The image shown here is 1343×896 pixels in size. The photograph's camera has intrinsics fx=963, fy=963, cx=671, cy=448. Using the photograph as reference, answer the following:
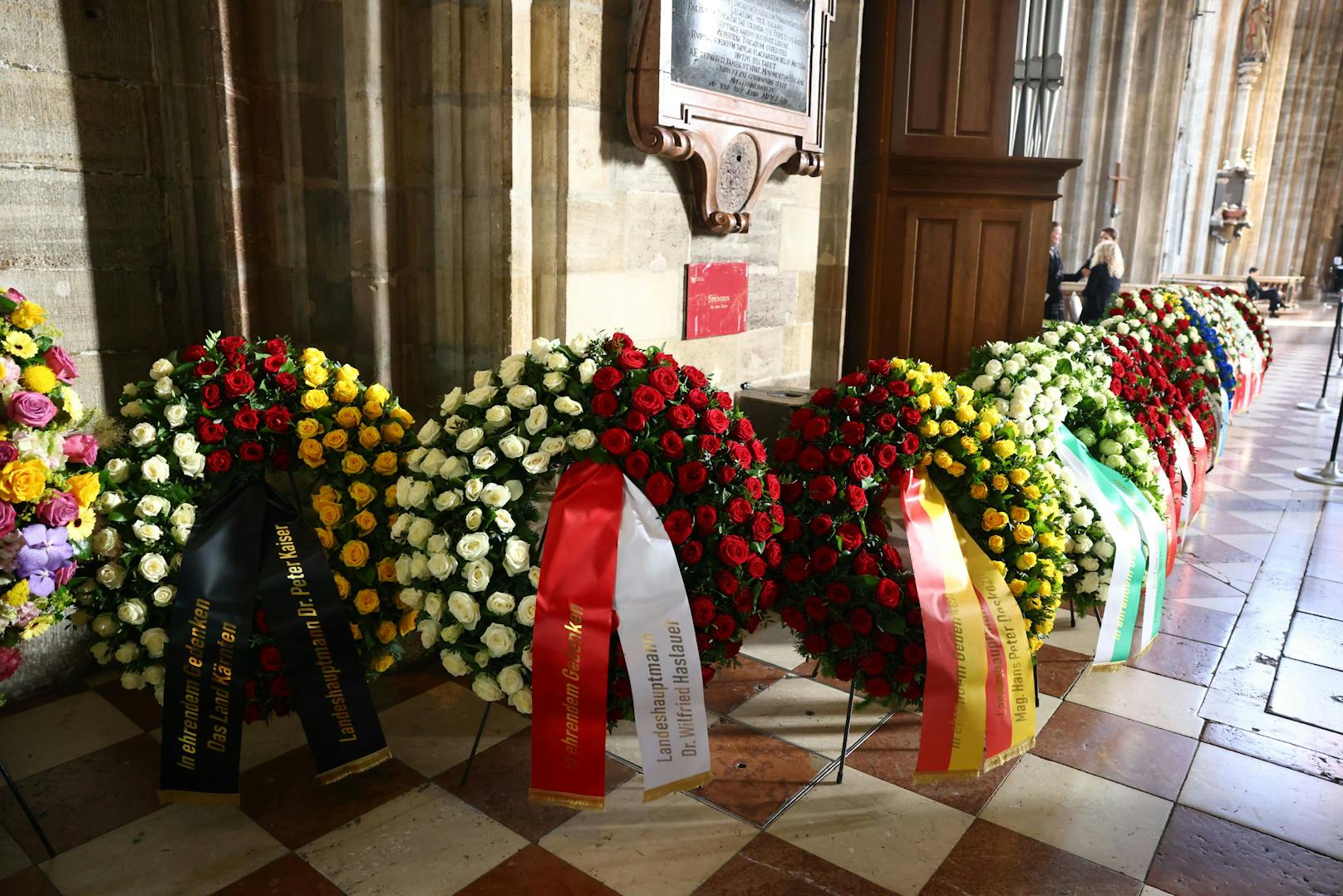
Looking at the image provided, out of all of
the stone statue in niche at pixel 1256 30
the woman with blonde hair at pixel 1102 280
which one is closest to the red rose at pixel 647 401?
the woman with blonde hair at pixel 1102 280

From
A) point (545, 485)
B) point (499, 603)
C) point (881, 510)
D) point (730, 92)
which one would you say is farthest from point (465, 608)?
point (730, 92)

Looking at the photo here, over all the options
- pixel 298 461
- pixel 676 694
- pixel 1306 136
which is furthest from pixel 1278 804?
pixel 1306 136

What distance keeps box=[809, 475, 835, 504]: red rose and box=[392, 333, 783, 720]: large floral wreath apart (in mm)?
115

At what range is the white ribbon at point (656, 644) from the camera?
2250 millimetres

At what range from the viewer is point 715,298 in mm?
4133

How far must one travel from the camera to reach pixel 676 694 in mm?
2283

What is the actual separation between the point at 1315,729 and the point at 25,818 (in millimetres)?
3551

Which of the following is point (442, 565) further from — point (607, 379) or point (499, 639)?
point (607, 379)

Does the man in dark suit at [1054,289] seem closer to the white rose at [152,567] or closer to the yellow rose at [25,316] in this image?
the white rose at [152,567]

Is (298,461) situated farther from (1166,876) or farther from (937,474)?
(1166,876)

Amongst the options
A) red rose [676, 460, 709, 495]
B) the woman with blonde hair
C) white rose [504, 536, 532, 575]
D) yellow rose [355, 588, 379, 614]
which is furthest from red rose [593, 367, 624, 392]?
the woman with blonde hair

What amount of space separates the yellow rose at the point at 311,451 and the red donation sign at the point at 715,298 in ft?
6.23

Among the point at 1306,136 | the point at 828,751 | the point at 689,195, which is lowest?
the point at 828,751

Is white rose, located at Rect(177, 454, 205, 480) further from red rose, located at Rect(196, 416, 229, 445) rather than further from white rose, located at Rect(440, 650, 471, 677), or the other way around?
white rose, located at Rect(440, 650, 471, 677)
